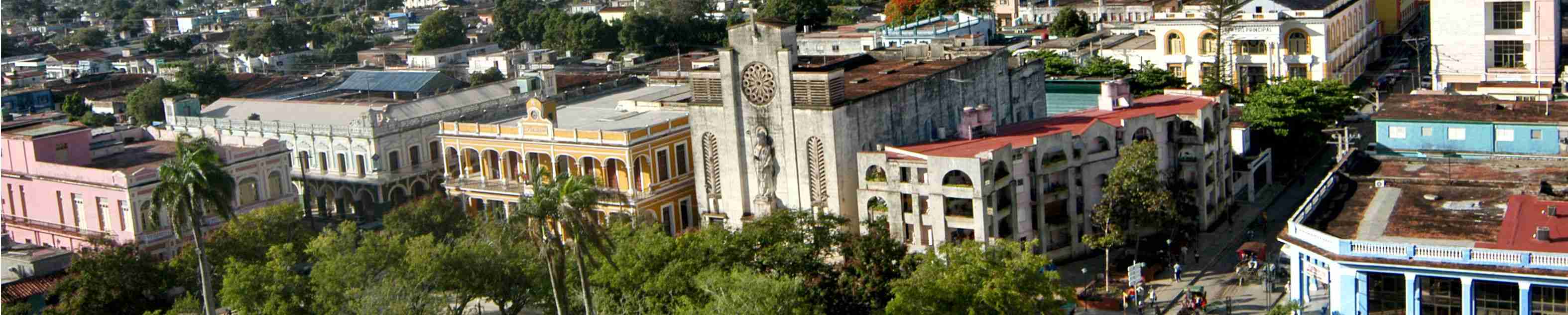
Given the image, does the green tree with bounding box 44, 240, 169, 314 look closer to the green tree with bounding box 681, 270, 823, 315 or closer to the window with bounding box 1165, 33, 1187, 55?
the green tree with bounding box 681, 270, 823, 315

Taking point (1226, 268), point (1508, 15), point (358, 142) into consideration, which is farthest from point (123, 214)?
point (1508, 15)

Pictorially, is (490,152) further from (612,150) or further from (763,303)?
(763,303)

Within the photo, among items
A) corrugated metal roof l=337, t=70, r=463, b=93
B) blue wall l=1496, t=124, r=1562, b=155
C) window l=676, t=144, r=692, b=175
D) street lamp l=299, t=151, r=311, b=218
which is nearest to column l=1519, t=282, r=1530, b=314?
blue wall l=1496, t=124, r=1562, b=155

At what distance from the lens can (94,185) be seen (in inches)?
2501

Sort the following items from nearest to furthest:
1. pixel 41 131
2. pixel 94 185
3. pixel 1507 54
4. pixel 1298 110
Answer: pixel 94 185 → pixel 41 131 → pixel 1298 110 → pixel 1507 54

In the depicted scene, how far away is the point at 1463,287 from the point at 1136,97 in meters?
40.4

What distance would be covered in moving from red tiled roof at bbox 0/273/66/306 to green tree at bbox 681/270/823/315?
2122 centimetres

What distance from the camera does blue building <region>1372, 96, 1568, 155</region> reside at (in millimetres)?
59094

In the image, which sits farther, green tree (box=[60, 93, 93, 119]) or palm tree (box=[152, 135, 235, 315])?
green tree (box=[60, 93, 93, 119])

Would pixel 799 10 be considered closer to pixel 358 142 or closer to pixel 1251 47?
pixel 1251 47

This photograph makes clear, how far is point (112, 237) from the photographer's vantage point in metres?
62.2

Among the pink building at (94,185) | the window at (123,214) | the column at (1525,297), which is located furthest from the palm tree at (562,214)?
the window at (123,214)

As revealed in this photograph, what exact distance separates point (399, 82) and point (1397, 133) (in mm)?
53016

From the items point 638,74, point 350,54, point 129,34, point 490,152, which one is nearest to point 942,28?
point 638,74
